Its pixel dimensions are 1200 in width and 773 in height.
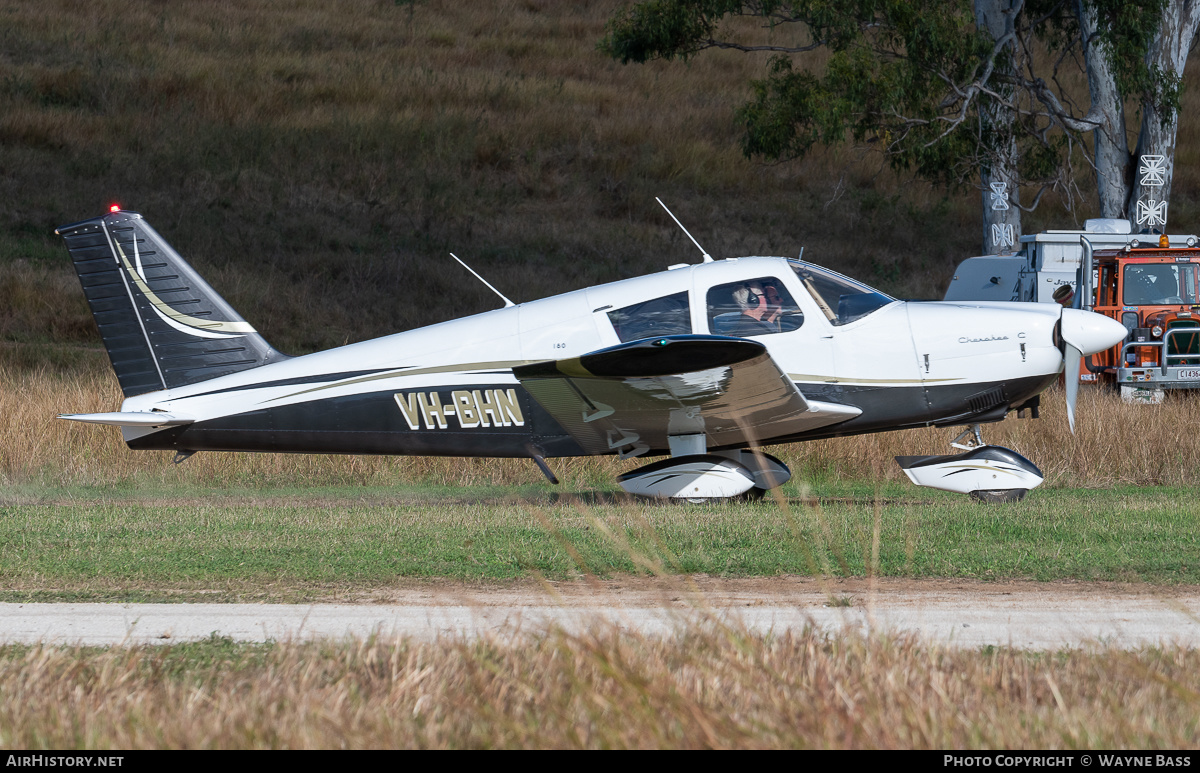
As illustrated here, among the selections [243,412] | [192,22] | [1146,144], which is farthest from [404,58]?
[243,412]

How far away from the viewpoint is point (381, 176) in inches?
1298

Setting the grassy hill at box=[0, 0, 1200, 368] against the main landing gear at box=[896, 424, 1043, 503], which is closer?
the main landing gear at box=[896, 424, 1043, 503]

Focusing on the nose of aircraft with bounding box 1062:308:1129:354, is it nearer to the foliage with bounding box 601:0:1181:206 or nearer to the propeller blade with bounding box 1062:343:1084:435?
the propeller blade with bounding box 1062:343:1084:435

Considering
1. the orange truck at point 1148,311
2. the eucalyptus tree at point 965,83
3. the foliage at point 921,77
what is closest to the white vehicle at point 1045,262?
the orange truck at point 1148,311

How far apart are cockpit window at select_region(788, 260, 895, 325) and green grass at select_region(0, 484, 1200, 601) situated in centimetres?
172

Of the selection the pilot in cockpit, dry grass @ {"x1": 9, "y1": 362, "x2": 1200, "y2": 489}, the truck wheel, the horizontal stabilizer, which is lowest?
dry grass @ {"x1": 9, "y1": 362, "x2": 1200, "y2": 489}

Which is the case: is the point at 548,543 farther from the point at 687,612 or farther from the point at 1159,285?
the point at 1159,285

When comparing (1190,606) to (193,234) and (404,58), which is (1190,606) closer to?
(193,234)

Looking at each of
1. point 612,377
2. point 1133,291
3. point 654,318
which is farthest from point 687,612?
point 1133,291

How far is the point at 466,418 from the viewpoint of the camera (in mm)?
10609

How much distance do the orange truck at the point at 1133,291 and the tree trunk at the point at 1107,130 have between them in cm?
280

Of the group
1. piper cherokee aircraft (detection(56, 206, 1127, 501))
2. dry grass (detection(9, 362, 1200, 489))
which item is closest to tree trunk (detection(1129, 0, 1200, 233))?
dry grass (detection(9, 362, 1200, 489))

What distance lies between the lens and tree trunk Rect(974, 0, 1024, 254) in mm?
21594

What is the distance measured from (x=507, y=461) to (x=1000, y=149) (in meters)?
12.7
